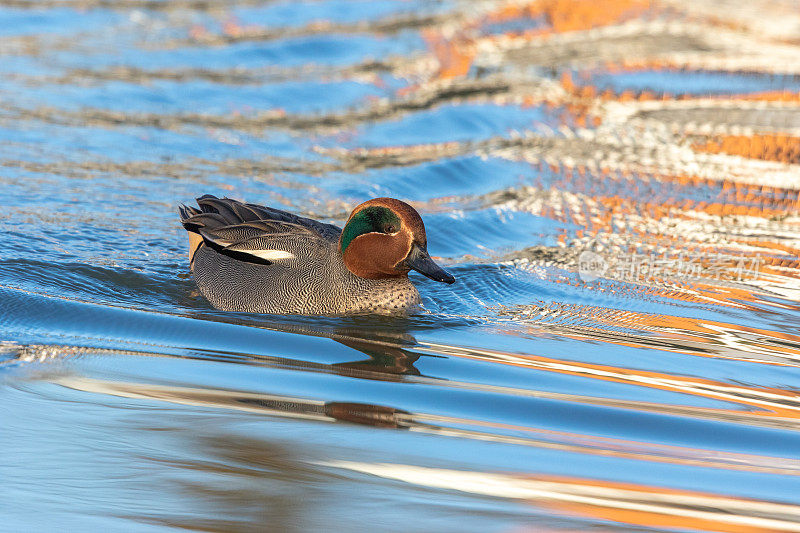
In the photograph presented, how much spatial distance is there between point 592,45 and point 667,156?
512 cm

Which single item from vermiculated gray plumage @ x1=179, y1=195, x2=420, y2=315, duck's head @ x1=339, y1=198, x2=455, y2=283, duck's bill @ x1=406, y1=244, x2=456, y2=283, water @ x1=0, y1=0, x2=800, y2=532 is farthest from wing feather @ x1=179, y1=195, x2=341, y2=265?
duck's bill @ x1=406, y1=244, x2=456, y2=283

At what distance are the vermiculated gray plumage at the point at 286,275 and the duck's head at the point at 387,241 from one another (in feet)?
0.43

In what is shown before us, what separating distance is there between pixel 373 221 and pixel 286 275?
0.67 meters

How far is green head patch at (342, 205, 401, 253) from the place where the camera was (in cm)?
634

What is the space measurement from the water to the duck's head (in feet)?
1.16

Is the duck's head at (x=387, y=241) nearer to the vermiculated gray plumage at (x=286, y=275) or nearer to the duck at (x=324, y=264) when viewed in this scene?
the duck at (x=324, y=264)

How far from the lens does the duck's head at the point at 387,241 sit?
6328mm

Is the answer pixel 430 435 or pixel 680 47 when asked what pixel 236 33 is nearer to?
pixel 680 47

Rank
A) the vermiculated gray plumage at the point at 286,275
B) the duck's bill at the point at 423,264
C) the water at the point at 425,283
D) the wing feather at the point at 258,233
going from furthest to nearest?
the wing feather at the point at 258,233 → the vermiculated gray plumage at the point at 286,275 → the duck's bill at the point at 423,264 → the water at the point at 425,283

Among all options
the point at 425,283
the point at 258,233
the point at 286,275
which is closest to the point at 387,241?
the point at 286,275

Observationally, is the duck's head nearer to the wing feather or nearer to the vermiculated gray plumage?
the vermiculated gray plumage

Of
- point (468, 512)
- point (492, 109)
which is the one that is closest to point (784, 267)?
point (468, 512)

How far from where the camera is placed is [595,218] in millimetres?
9258

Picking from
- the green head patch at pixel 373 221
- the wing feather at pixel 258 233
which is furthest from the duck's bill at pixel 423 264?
the wing feather at pixel 258 233
